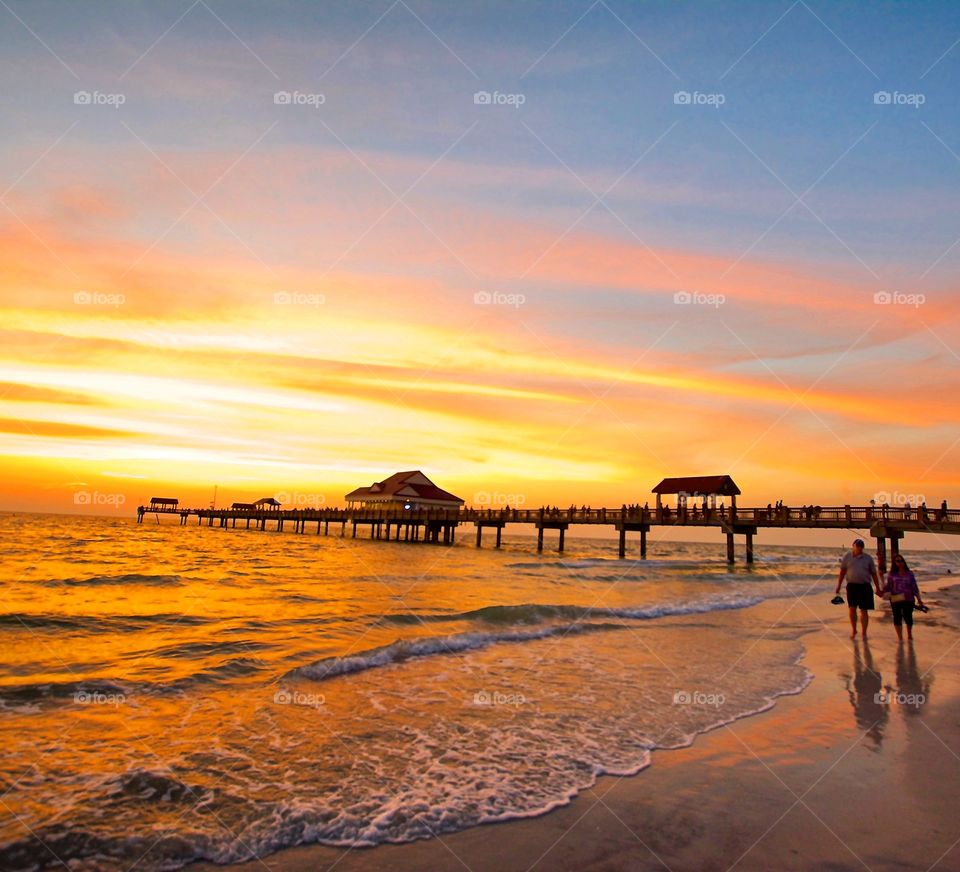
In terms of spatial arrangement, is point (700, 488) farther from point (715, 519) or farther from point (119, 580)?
point (119, 580)

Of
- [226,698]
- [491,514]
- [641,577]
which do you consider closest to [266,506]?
[491,514]

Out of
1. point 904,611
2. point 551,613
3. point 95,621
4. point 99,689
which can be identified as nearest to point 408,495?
point 551,613

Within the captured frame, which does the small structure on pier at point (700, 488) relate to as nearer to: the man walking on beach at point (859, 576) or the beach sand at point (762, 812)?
the man walking on beach at point (859, 576)

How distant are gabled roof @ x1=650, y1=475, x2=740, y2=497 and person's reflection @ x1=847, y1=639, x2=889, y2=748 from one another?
117 feet

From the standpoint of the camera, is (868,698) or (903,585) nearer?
(868,698)

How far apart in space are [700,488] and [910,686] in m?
38.6

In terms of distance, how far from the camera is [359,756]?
5.70 meters

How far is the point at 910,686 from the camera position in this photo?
854cm

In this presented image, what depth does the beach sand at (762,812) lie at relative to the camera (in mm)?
3809

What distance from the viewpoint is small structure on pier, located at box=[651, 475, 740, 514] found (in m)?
44.9

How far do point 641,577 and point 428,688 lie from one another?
2583 cm

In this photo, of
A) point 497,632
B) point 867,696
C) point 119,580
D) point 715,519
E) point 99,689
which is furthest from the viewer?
point 715,519

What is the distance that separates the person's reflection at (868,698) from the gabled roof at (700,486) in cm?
3560

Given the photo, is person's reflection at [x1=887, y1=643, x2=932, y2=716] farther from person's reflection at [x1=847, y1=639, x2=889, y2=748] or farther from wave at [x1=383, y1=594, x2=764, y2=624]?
wave at [x1=383, y1=594, x2=764, y2=624]
